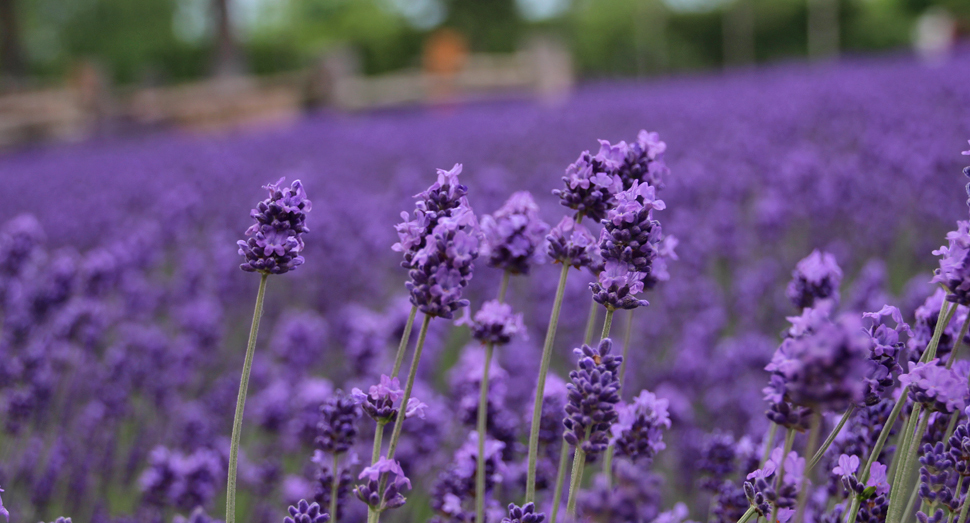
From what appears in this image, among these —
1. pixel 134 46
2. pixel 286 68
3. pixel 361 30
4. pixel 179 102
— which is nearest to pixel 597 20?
pixel 361 30

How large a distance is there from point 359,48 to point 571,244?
3075cm

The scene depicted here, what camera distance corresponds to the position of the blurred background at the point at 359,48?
1752 centimetres

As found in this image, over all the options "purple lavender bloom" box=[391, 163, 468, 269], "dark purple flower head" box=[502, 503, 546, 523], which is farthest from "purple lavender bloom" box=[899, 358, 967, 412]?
"purple lavender bloom" box=[391, 163, 468, 269]

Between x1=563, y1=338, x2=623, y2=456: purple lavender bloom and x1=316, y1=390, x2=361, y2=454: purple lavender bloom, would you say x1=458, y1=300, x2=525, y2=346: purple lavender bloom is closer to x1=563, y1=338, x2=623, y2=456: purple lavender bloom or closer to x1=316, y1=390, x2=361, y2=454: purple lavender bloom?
x1=563, y1=338, x2=623, y2=456: purple lavender bloom

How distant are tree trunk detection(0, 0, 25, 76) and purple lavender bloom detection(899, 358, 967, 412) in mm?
27611

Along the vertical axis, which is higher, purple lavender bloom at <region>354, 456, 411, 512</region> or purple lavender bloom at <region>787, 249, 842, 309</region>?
→ purple lavender bloom at <region>787, 249, 842, 309</region>

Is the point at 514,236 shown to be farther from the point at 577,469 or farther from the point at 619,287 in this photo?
the point at 577,469

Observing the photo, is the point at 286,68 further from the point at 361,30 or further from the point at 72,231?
the point at 72,231

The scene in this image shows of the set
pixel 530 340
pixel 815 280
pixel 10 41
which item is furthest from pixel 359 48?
pixel 815 280

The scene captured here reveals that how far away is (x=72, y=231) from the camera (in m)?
4.77

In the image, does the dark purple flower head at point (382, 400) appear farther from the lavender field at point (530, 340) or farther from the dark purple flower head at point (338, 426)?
the dark purple flower head at point (338, 426)

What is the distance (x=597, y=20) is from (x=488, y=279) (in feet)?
123

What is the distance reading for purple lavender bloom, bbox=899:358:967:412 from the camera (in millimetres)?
926

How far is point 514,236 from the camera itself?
40.9 inches
